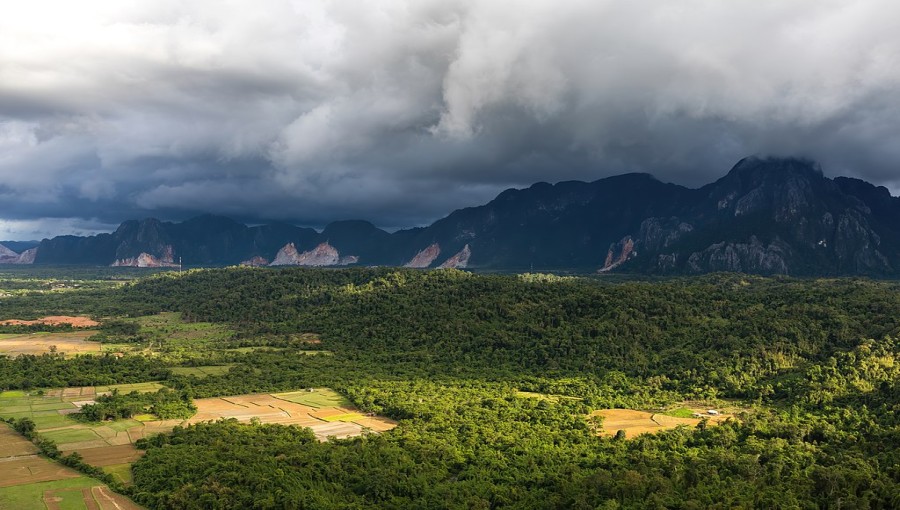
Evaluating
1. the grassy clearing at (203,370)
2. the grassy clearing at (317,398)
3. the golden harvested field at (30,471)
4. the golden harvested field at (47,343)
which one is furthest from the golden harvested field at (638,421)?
the golden harvested field at (47,343)

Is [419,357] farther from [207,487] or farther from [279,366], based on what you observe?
[207,487]

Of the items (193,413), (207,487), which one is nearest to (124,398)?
(193,413)

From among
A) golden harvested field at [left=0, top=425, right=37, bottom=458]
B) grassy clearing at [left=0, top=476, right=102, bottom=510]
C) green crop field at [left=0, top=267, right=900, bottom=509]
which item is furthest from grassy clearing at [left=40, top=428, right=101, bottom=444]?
grassy clearing at [left=0, top=476, right=102, bottom=510]

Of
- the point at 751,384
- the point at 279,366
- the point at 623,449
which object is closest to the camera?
the point at 623,449

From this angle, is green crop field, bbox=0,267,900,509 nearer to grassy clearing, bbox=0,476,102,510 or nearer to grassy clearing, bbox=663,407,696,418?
grassy clearing, bbox=663,407,696,418

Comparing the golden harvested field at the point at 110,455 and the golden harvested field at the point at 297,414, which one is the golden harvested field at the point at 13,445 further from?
the golden harvested field at the point at 297,414

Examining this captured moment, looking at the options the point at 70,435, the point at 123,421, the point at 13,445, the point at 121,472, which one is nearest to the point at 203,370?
the point at 123,421

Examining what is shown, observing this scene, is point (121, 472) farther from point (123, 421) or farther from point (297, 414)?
point (297, 414)
